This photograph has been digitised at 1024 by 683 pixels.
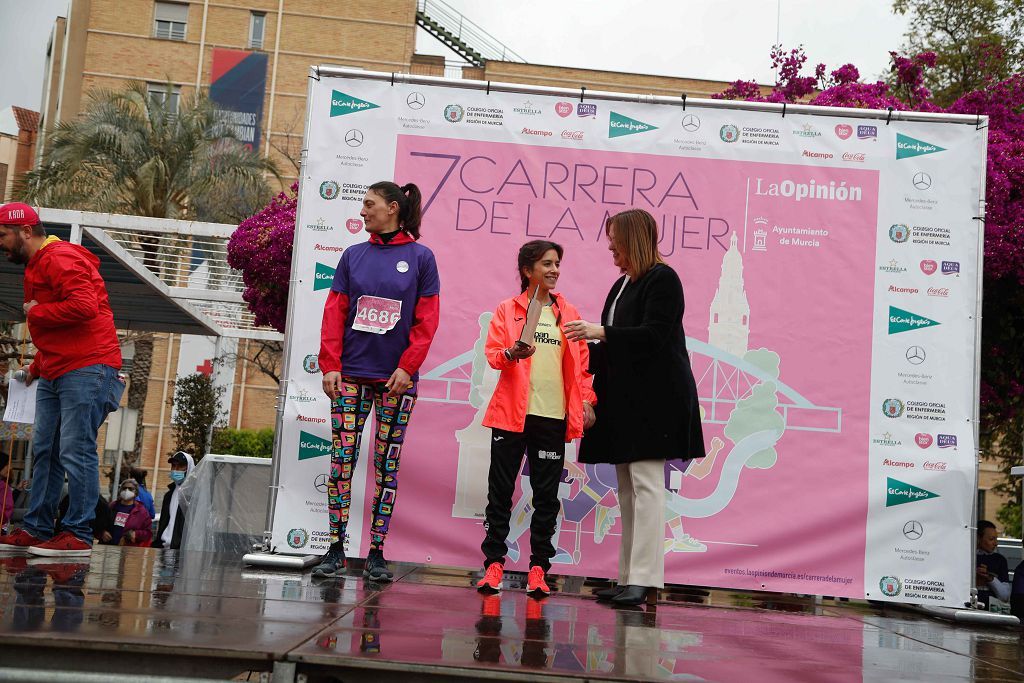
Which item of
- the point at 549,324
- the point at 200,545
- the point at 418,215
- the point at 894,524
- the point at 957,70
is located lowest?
the point at 200,545

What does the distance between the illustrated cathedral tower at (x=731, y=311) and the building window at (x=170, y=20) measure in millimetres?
32839

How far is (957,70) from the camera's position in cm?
1478

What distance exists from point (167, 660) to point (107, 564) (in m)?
2.34

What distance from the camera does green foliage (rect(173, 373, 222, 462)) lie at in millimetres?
20312

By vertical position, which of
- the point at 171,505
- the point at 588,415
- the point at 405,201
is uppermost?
the point at 405,201

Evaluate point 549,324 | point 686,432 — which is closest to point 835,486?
point 686,432

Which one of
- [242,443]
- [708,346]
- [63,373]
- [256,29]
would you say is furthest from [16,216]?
[256,29]

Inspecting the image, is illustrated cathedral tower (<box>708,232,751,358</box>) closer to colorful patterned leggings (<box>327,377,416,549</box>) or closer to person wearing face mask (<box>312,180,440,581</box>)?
person wearing face mask (<box>312,180,440,581</box>)

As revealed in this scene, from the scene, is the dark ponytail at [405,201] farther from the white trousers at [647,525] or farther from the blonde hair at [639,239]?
the white trousers at [647,525]

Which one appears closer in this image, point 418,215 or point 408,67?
point 418,215

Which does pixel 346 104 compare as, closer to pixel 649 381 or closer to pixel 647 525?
pixel 649 381

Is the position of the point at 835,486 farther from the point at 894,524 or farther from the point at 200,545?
the point at 200,545

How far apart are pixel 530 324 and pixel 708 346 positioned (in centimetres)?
171

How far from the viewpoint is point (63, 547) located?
18.4ft
